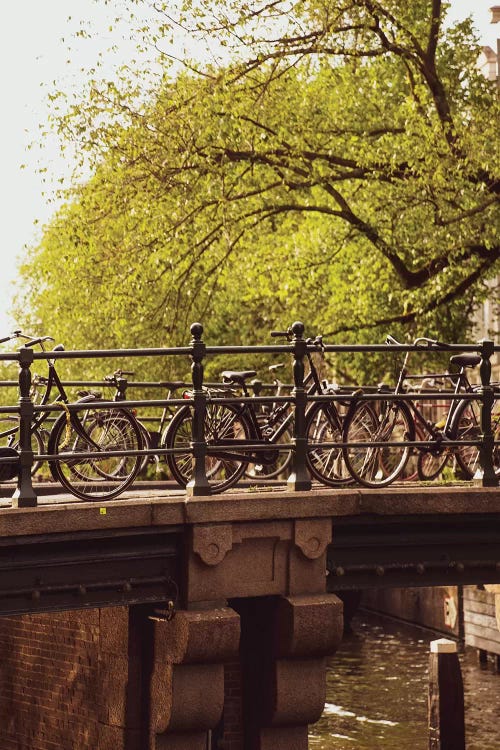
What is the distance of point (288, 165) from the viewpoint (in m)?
19.3

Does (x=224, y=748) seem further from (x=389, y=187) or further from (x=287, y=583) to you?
(x=389, y=187)

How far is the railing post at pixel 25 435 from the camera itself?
30.4ft

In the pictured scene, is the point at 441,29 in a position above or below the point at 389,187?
above

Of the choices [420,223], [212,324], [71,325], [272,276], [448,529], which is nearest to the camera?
[448,529]

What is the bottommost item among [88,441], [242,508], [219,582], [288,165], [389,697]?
[389,697]

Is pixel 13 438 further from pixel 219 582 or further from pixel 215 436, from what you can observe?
pixel 219 582

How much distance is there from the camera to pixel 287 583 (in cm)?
1021

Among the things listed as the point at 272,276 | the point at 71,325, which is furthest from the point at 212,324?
the point at 272,276

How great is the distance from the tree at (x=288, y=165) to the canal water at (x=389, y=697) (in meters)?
4.85

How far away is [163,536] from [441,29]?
12.8 m

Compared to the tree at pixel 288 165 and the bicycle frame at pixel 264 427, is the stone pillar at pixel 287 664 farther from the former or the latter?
the tree at pixel 288 165

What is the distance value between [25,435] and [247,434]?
7.42 feet

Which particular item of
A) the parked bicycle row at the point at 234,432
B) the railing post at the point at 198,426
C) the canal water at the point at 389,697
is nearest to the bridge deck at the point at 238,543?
the railing post at the point at 198,426

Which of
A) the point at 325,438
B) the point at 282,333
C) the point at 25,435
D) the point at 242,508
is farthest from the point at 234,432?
the point at 25,435
